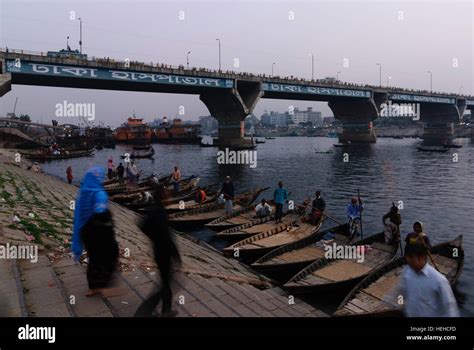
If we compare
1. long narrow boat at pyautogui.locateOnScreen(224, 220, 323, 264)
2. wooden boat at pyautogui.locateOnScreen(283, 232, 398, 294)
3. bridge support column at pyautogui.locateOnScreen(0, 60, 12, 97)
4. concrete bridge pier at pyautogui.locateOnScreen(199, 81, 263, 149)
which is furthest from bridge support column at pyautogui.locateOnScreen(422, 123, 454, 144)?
wooden boat at pyautogui.locateOnScreen(283, 232, 398, 294)

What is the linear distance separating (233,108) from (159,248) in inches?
3066

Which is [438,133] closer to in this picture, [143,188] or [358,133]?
[358,133]

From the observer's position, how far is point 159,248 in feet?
17.7

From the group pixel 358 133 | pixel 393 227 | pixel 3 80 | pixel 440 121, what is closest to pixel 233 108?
pixel 3 80

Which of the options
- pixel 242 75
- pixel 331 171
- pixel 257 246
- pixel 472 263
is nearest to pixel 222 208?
pixel 257 246

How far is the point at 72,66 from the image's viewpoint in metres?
54.2

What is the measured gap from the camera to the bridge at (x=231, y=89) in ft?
173

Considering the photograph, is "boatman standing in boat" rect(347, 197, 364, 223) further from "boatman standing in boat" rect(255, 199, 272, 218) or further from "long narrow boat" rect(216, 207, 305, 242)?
"boatman standing in boat" rect(255, 199, 272, 218)

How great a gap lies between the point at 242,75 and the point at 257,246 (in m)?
65.8

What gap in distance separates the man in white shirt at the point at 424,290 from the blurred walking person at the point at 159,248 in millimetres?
3281

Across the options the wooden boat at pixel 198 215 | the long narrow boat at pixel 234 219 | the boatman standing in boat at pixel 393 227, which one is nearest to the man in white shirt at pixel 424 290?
the boatman standing in boat at pixel 393 227

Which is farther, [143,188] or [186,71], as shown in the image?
[186,71]

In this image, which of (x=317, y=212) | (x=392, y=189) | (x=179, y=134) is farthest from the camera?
(x=179, y=134)

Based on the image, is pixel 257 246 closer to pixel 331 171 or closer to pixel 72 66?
pixel 331 171
